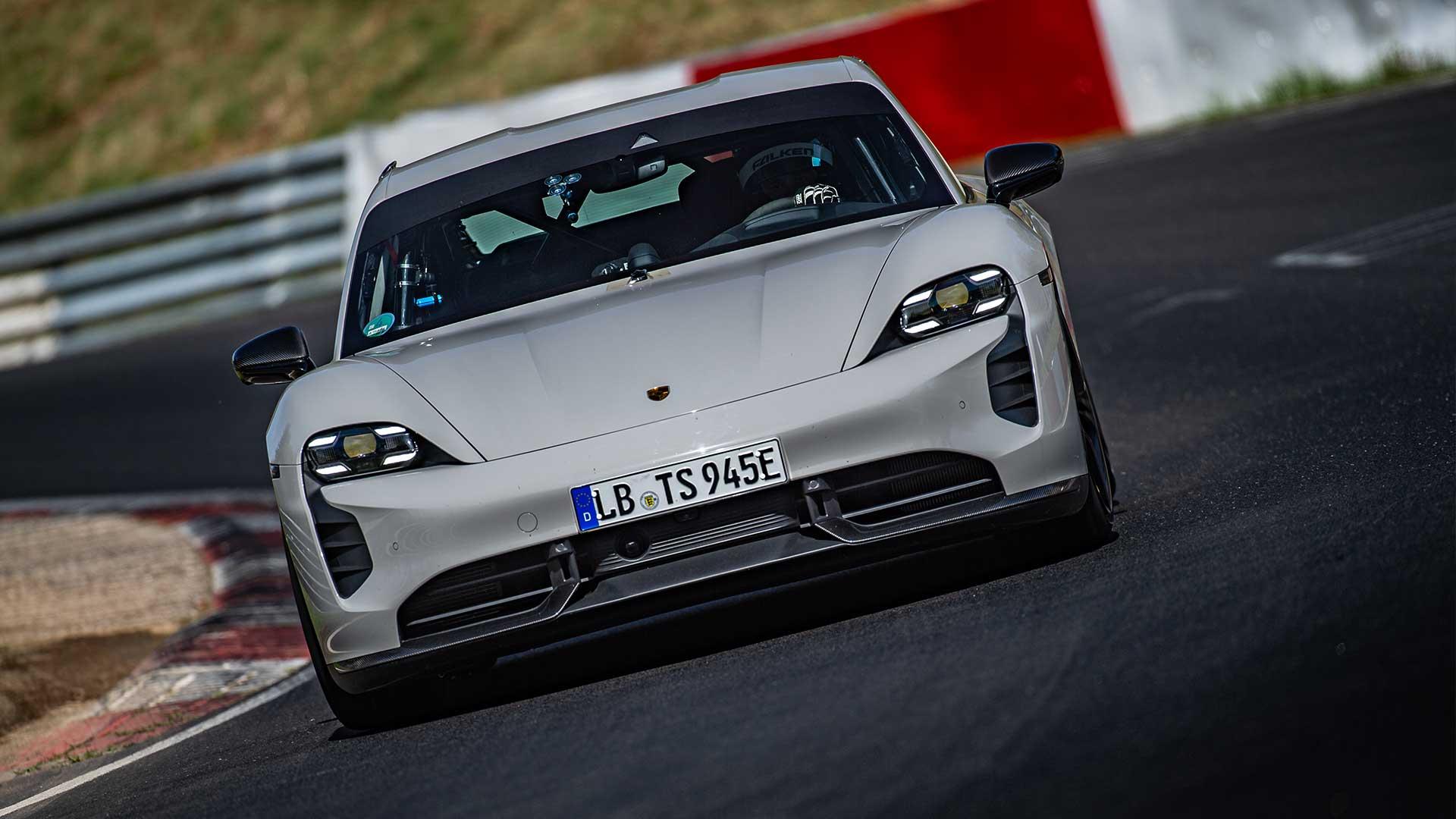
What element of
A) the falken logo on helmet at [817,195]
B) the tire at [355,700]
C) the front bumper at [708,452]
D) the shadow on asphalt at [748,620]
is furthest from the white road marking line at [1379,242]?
the tire at [355,700]

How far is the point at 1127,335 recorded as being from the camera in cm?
988

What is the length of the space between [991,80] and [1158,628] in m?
13.2

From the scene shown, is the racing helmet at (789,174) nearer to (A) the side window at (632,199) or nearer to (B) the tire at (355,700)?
(A) the side window at (632,199)

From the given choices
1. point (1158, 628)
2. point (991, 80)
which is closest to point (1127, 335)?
point (1158, 628)

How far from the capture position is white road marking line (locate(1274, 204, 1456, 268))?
9898 mm

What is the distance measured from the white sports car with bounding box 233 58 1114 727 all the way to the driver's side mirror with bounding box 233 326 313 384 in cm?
39

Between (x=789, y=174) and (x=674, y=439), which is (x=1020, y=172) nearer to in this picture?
(x=789, y=174)

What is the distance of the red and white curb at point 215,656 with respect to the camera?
6.62 metres

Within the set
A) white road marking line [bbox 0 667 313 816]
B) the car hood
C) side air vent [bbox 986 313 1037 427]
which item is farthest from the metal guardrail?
side air vent [bbox 986 313 1037 427]

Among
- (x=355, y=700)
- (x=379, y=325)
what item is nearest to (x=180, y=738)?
(x=355, y=700)

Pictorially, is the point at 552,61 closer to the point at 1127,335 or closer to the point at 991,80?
the point at 991,80

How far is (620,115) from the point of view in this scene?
21.1ft

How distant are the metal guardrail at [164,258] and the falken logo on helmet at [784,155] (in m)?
12.1

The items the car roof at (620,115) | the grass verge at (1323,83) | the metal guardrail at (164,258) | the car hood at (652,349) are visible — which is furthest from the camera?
the metal guardrail at (164,258)
